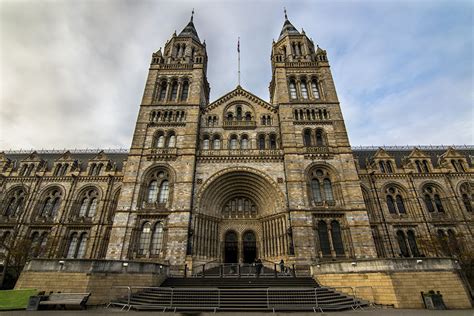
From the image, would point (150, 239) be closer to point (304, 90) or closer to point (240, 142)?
point (240, 142)

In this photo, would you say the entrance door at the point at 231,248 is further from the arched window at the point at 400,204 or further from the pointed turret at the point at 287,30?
the pointed turret at the point at 287,30

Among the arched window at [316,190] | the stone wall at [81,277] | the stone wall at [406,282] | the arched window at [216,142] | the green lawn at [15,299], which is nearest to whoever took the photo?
the green lawn at [15,299]

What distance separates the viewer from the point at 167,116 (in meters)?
24.4

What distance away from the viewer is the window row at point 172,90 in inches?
1014

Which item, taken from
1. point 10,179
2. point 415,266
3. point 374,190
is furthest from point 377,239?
point 10,179

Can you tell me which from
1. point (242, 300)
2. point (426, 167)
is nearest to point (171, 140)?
point (242, 300)

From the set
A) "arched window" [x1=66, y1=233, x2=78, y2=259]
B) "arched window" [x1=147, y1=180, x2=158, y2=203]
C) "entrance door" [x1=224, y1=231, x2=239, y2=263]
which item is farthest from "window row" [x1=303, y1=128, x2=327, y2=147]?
"arched window" [x1=66, y1=233, x2=78, y2=259]

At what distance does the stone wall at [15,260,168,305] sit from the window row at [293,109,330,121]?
20205 mm

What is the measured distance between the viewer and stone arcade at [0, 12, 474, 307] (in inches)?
744

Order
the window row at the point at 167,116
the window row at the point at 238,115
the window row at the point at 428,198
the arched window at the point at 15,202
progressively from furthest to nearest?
1. the arched window at the point at 15,202
2. the window row at the point at 238,115
3. the window row at the point at 428,198
4. the window row at the point at 167,116

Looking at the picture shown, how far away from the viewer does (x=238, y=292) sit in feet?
35.8

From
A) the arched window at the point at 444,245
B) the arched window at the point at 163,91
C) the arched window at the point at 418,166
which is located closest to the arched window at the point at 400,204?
the arched window at the point at 444,245

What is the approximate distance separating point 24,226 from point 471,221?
48.6 metres

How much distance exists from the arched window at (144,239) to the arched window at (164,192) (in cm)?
234
